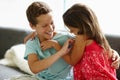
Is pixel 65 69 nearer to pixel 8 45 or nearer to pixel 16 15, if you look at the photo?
pixel 8 45

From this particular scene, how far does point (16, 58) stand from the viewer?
8.00ft

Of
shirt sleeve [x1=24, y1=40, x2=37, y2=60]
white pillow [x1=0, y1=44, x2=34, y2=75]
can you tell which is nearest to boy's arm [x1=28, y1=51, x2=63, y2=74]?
shirt sleeve [x1=24, y1=40, x2=37, y2=60]

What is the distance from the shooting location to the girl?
4.28 ft

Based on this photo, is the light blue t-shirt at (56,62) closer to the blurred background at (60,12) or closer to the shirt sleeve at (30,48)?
the shirt sleeve at (30,48)

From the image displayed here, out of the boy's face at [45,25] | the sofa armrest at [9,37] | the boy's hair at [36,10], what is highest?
the boy's hair at [36,10]

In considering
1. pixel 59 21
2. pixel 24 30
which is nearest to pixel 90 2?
pixel 59 21

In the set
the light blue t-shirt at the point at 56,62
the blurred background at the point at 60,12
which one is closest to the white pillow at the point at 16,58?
the blurred background at the point at 60,12

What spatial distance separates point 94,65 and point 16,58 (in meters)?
1.28

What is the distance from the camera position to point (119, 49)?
193 cm

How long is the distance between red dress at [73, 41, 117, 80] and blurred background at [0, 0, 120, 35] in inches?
32.5

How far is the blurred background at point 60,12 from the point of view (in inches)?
88.5

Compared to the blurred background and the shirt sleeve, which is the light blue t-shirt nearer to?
the shirt sleeve

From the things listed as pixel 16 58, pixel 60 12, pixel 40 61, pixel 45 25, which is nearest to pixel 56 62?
pixel 40 61

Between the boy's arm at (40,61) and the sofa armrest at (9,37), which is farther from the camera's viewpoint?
the sofa armrest at (9,37)
